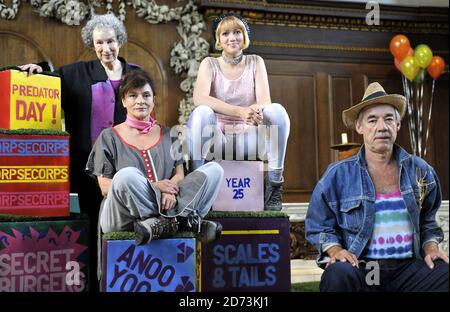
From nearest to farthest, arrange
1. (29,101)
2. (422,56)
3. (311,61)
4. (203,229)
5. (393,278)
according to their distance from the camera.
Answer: (393,278) → (203,229) → (29,101) → (422,56) → (311,61)

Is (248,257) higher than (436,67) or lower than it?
lower

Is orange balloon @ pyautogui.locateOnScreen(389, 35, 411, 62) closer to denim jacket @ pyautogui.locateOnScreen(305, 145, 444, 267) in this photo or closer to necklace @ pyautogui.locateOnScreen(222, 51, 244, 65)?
necklace @ pyautogui.locateOnScreen(222, 51, 244, 65)

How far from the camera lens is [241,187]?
8.23 feet

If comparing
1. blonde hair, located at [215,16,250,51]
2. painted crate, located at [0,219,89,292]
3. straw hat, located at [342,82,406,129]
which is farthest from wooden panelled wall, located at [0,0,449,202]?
straw hat, located at [342,82,406,129]

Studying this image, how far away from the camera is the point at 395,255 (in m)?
1.93

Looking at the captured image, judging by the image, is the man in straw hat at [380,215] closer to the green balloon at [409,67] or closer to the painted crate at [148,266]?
the painted crate at [148,266]

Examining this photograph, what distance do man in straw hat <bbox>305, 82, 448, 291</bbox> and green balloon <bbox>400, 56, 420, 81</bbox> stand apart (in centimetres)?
347

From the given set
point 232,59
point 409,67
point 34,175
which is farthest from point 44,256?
point 409,67

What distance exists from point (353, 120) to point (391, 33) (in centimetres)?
404

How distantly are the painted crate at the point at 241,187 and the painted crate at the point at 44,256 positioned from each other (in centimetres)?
58

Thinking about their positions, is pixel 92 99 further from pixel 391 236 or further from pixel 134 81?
pixel 391 236

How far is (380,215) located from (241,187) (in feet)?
2.34
